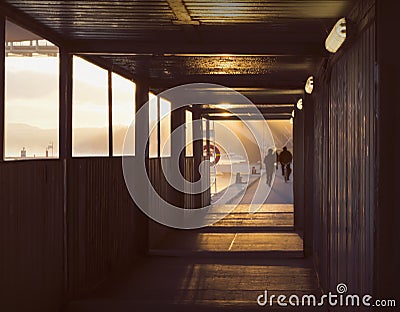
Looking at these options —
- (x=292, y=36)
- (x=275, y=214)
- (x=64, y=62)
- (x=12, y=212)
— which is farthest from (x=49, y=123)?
(x=275, y=214)

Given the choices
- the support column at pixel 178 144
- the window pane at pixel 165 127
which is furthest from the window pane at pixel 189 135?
the window pane at pixel 165 127

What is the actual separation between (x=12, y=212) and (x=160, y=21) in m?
2.41

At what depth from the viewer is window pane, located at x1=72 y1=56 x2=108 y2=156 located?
8758 mm

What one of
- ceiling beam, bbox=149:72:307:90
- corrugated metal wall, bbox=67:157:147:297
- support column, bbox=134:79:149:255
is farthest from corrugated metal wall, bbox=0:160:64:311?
ceiling beam, bbox=149:72:307:90

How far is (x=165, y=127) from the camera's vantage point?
51.0 ft

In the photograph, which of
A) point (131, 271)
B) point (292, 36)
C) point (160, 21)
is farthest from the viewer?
point (131, 271)

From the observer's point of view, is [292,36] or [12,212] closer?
[12,212]

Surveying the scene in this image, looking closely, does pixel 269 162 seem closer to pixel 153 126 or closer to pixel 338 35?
pixel 153 126

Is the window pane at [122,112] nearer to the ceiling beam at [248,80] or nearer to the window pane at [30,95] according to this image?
the ceiling beam at [248,80]

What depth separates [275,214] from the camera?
2006 centimetres

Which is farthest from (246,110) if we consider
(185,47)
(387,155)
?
(387,155)

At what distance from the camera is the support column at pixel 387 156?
461cm

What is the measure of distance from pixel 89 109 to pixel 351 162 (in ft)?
14.8

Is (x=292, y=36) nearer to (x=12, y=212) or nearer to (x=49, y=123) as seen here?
(x=49, y=123)
